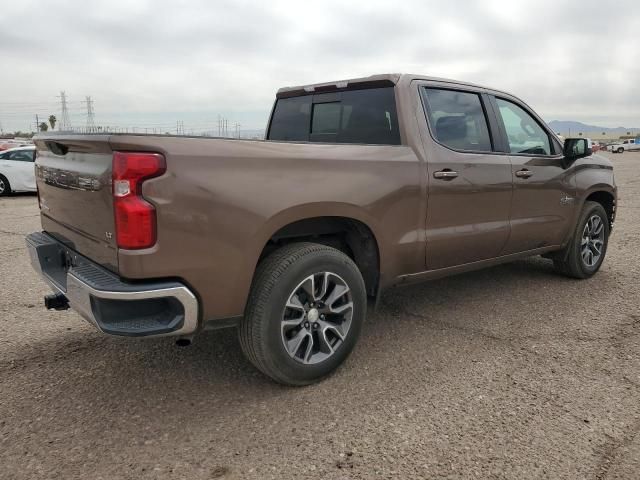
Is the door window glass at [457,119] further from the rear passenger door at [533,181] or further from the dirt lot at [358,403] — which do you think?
the dirt lot at [358,403]

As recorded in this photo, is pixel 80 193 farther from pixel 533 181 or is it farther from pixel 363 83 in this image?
pixel 533 181

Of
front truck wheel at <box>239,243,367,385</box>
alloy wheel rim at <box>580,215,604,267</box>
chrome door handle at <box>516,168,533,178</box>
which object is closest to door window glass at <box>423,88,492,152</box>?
chrome door handle at <box>516,168,533,178</box>

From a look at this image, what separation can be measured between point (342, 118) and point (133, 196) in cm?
204

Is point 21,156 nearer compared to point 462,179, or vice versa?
point 462,179

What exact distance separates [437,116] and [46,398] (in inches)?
123

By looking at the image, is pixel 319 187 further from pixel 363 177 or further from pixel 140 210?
pixel 140 210

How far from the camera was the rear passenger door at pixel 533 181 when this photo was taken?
4.36m

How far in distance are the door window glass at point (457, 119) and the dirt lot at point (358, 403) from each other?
1.41 metres

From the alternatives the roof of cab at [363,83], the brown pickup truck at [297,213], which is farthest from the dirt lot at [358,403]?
the roof of cab at [363,83]

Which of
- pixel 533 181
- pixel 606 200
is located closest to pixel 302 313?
pixel 533 181

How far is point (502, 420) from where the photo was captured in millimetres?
2693

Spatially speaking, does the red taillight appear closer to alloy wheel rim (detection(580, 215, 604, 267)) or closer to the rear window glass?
the rear window glass

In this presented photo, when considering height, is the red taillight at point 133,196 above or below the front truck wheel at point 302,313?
above

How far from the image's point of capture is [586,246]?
5.31m
